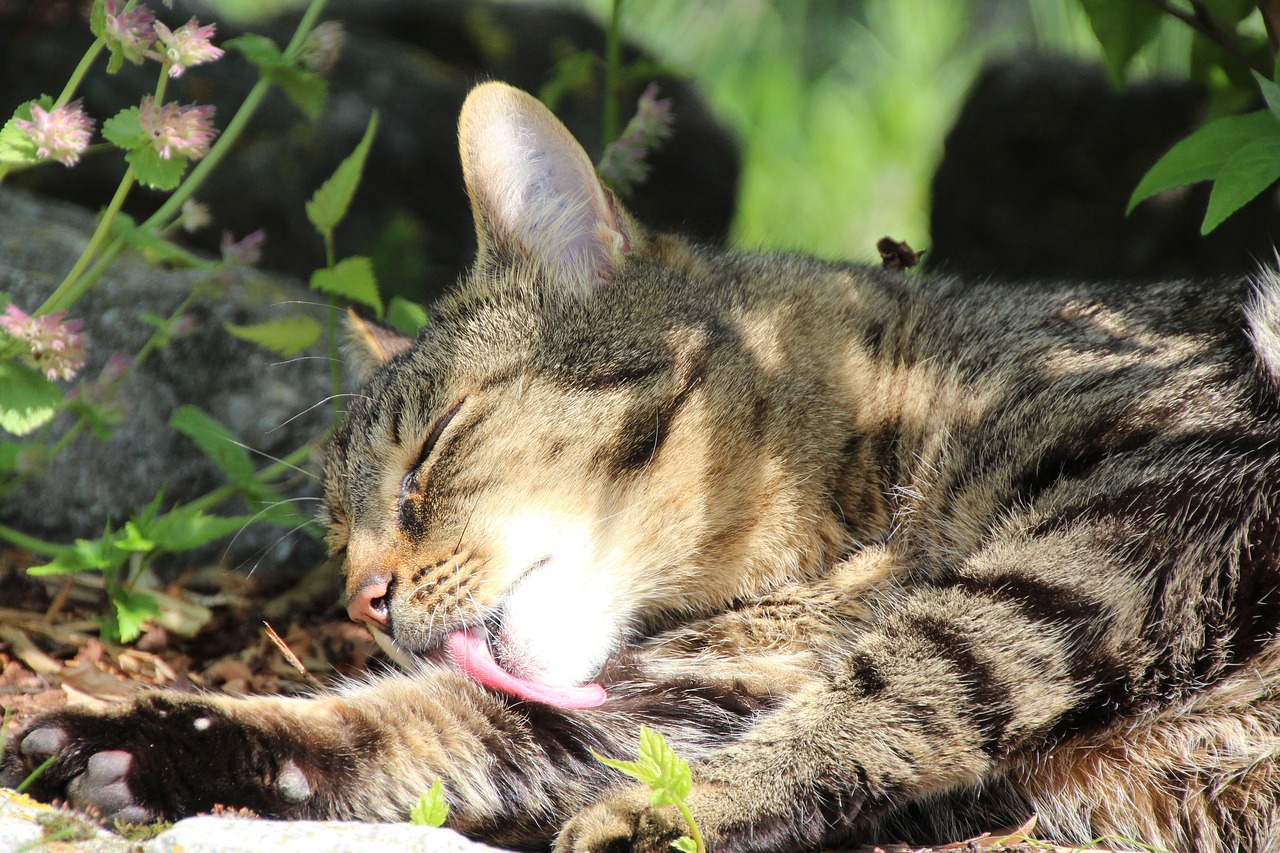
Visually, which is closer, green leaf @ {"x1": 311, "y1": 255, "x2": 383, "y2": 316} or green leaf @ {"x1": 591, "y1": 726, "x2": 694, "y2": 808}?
green leaf @ {"x1": 591, "y1": 726, "x2": 694, "y2": 808}

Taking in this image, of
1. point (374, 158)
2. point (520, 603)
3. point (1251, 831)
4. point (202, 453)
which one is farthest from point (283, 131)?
point (1251, 831)

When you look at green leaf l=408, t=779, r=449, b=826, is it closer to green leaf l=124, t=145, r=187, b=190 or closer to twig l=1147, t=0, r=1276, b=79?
green leaf l=124, t=145, r=187, b=190

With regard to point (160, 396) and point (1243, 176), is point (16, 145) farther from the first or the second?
point (1243, 176)

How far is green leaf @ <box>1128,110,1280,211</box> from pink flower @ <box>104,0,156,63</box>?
1.86 metres

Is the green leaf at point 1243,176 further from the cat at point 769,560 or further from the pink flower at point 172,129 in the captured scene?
the pink flower at point 172,129

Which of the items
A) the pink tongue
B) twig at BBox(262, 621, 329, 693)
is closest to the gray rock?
the pink tongue

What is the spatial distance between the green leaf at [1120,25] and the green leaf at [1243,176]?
2.50ft

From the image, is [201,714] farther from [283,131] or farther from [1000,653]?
[283,131]

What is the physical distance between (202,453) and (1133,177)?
386cm

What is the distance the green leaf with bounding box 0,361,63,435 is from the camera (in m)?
2.05

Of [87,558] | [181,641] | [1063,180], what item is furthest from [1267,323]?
[1063,180]

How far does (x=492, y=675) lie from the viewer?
2125 millimetres

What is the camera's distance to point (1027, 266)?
507 centimetres

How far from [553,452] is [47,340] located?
943 mm
